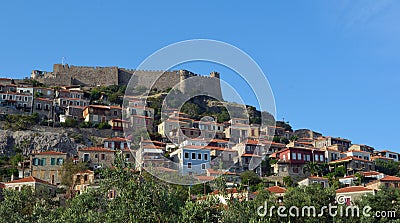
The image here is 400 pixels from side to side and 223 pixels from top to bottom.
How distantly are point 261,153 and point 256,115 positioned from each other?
21.4 meters

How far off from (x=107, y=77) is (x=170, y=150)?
40006mm

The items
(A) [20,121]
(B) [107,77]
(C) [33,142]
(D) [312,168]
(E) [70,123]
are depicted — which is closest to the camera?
(D) [312,168]

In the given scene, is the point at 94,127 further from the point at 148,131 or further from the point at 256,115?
the point at 256,115

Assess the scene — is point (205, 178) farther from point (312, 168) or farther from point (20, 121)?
point (20, 121)

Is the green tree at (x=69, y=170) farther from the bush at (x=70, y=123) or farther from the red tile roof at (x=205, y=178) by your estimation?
the bush at (x=70, y=123)

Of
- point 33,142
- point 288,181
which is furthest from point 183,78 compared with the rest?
point 288,181

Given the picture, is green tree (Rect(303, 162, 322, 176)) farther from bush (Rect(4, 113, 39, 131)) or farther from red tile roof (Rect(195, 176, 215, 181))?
bush (Rect(4, 113, 39, 131))

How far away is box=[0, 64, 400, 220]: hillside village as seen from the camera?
171 ft

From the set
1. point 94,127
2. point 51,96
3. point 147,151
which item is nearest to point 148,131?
point 94,127

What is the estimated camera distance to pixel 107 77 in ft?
324

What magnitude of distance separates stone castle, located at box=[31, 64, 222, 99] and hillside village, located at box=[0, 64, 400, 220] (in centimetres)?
751

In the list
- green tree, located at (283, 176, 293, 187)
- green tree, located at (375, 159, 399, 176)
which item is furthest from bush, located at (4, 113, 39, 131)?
green tree, located at (375, 159, 399, 176)

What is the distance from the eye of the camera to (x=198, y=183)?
48031 mm

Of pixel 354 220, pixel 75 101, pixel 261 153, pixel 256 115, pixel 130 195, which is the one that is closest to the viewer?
pixel 130 195
